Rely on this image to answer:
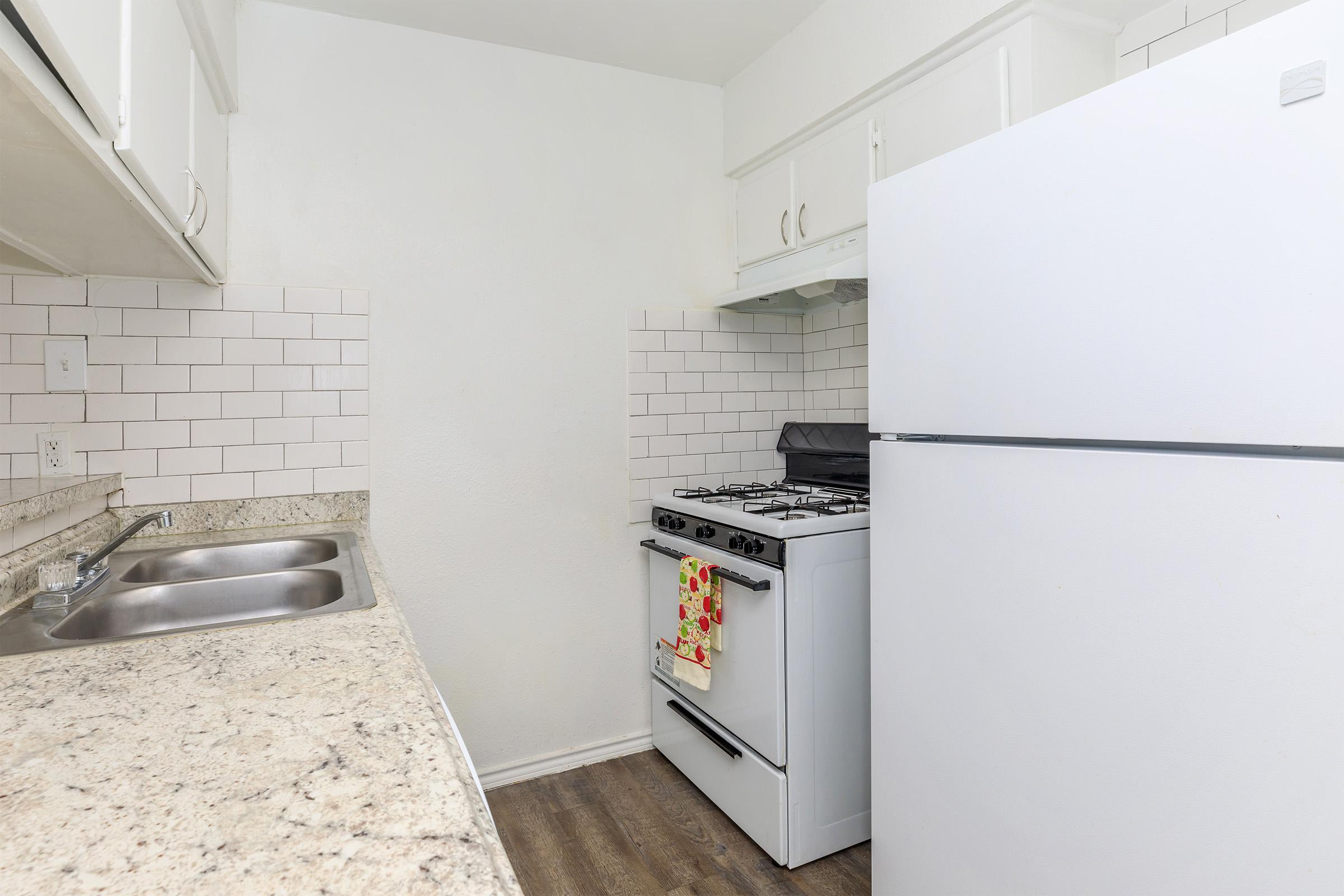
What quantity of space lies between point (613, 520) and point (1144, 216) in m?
1.92

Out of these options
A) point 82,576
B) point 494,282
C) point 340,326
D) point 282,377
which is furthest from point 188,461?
point 494,282

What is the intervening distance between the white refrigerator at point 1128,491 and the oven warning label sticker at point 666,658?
3.59 feet

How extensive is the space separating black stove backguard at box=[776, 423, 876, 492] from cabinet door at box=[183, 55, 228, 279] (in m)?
1.95

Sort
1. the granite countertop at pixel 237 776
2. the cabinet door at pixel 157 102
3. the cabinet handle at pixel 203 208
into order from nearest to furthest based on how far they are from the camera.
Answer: the granite countertop at pixel 237 776 < the cabinet door at pixel 157 102 < the cabinet handle at pixel 203 208

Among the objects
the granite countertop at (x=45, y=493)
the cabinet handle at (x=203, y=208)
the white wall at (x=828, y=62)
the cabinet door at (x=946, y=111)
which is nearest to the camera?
the granite countertop at (x=45, y=493)

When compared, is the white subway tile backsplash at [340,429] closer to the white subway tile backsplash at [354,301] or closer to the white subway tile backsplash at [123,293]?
the white subway tile backsplash at [354,301]

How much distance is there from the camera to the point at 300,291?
217 centimetres

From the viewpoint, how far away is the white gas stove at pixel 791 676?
1936 mm

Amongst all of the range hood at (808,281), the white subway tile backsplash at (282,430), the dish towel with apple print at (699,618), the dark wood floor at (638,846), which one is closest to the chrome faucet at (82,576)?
the white subway tile backsplash at (282,430)

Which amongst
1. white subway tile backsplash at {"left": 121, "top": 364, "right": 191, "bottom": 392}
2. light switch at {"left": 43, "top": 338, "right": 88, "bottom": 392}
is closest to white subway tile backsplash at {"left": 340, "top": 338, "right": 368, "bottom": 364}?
white subway tile backsplash at {"left": 121, "top": 364, "right": 191, "bottom": 392}

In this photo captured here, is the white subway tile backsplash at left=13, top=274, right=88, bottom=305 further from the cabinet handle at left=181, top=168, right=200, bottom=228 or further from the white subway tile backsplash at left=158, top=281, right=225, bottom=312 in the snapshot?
the cabinet handle at left=181, top=168, right=200, bottom=228

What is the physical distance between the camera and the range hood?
207 centimetres

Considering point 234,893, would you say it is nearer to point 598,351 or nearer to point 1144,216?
point 1144,216

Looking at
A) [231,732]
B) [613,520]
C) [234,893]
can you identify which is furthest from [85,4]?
[613,520]
